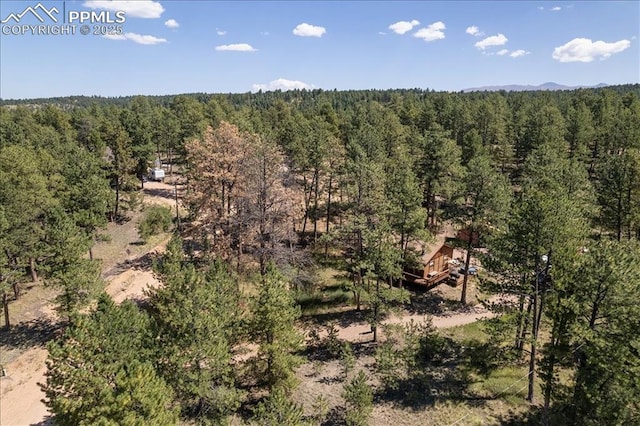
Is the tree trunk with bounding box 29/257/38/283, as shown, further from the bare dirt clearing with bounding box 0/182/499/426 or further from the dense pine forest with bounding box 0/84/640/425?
the bare dirt clearing with bounding box 0/182/499/426

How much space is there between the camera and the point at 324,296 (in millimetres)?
37062

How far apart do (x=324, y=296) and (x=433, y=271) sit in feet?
34.5

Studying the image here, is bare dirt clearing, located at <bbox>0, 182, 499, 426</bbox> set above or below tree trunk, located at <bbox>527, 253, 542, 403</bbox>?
below

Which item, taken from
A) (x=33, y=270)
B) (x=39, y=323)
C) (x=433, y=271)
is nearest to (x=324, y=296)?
(x=433, y=271)

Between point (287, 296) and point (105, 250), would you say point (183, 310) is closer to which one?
point (287, 296)

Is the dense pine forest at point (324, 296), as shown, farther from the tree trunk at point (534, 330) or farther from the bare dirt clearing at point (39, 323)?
the bare dirt clearing at point (39, 323)

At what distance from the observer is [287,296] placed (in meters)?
22.1

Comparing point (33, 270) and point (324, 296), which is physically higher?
point (33, 270)

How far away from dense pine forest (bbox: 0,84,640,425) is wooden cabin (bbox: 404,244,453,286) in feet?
8.10

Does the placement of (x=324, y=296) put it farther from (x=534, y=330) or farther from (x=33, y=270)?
(x=33, y=270)

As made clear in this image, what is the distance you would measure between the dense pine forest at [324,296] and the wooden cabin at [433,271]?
247cm

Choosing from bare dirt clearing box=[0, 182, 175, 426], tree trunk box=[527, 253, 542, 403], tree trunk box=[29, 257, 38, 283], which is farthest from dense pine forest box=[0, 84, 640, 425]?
bare dirt clearing box=[0, 182, 175, 426]

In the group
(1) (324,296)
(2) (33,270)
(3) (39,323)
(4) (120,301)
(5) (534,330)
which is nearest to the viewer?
(5) (534,330)

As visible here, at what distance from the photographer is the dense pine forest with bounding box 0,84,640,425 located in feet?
56.6
